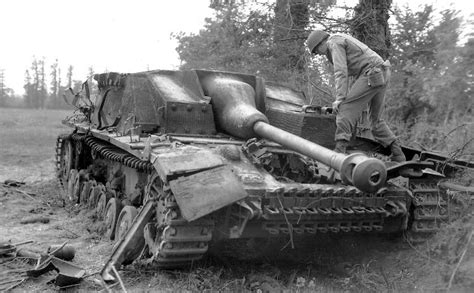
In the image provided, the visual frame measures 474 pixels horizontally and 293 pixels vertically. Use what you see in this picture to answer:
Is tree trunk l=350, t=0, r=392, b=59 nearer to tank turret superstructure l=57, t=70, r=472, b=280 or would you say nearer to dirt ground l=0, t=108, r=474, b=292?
tank turret superstructure l=57, t=70, r=472, b=280

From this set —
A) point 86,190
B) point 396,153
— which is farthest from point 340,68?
point 86,190

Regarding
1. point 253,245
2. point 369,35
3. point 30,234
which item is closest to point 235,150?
point 253,245

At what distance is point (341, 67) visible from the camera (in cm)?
627

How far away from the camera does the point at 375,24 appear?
1112 centimetres

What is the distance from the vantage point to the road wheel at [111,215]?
6.99m

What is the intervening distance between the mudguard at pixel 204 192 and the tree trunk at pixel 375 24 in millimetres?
7182

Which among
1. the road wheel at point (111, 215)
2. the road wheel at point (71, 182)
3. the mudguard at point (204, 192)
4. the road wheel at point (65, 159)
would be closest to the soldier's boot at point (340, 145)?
the mudguard at point (204, 192)

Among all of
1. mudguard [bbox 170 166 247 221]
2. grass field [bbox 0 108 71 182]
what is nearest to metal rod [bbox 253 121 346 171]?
mudguard [bbox 170 166 247 221]

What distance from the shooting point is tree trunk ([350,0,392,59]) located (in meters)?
11.1

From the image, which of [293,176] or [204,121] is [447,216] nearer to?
[293,176]

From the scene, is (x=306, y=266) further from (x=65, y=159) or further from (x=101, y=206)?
(x=65, y=159)

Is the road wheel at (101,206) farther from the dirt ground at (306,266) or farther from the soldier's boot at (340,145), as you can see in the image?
the soldier's boot at (340,145)

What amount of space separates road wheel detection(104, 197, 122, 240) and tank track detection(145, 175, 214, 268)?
1874 millimetres

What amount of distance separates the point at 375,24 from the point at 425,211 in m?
6.13
